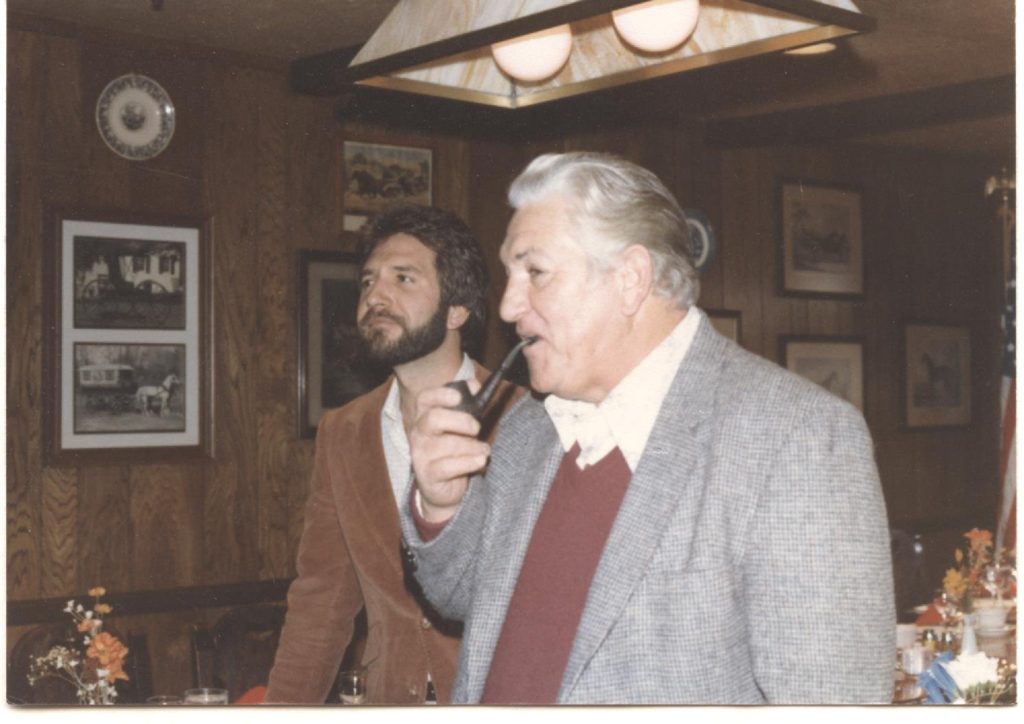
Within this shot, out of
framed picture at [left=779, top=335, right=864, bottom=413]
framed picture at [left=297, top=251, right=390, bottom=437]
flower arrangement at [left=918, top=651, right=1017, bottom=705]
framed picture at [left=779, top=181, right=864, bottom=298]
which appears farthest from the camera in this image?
framed picture at [left=779, top=335, right=864, bottom=413]

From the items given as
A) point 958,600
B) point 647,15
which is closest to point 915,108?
point 958,600

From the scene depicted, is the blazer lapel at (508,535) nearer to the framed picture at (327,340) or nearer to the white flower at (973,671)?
the white flower at (973,671)

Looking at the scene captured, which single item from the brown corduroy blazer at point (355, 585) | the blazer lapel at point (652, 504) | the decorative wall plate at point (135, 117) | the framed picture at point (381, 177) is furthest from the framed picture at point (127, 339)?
the blazer lapel at point (652, 504)

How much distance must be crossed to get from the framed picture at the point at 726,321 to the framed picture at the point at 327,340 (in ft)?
5.58

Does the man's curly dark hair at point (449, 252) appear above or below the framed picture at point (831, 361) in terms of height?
above

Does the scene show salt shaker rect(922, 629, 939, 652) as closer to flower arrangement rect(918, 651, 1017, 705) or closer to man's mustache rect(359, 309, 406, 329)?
flower arrangement rect(918, 651, 1017, 705)

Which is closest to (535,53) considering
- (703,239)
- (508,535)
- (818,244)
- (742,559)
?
(508,535)

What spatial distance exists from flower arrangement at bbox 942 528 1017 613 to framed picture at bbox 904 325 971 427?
1.05ft

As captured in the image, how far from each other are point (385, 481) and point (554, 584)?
1034 millimetres

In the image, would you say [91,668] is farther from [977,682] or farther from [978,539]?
[978,539]

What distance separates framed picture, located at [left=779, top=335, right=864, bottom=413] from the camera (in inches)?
216

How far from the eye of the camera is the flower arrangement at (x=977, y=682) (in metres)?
1.91

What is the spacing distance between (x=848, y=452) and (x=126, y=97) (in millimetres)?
2681

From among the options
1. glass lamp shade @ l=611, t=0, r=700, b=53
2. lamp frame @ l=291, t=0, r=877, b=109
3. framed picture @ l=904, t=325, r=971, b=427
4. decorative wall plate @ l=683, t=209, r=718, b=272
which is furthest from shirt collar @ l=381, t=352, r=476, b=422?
decorative wall plate @ l=683, t=209, r=718, b=272
